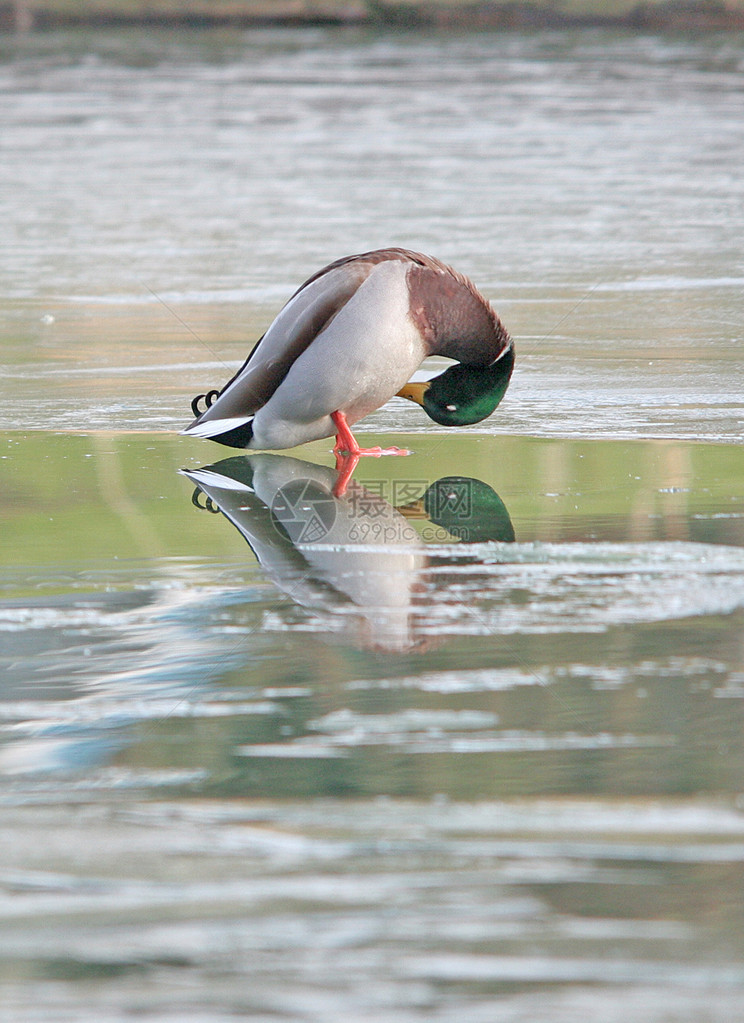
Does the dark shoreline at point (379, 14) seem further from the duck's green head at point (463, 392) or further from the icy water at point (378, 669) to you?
the duck's green head at point (463, 392)

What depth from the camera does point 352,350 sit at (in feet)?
15.5

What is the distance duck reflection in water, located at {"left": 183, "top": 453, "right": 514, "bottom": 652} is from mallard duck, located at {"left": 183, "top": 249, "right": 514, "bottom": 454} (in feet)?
0.50

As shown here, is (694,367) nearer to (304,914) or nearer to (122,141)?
(304,914)

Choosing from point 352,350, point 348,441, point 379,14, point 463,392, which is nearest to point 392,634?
point 352,350

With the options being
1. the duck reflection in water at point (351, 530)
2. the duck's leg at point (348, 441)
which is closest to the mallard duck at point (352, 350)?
the duck's leg at point (348, 441)

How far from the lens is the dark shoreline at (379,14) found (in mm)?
25469

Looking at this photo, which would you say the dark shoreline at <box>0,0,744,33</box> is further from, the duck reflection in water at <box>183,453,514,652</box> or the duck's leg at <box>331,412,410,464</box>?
the duck reflection in water at <box>183,453,514,652</box>

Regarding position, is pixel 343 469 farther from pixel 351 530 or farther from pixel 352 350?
pixel 351 530

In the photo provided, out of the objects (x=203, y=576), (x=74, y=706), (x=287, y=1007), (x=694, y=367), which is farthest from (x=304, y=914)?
(x=694, y=367)

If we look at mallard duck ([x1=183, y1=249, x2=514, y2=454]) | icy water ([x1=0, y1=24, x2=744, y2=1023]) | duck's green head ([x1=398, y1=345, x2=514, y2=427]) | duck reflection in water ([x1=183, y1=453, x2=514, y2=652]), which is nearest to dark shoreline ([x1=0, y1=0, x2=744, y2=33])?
icy water ([x1=0, y1=24, x2=744, y2=1023])

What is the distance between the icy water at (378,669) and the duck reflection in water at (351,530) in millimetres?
14

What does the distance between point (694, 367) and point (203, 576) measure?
298 centimetres

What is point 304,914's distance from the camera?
2314mm

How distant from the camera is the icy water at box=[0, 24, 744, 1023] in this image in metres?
2.22
